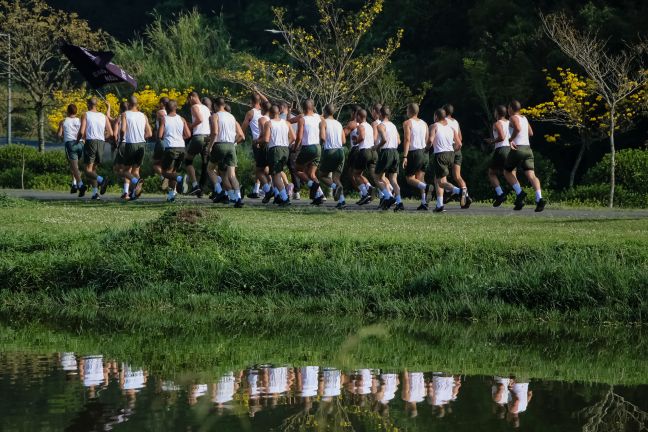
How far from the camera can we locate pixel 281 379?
10617mm

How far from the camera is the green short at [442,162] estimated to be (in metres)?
25.4

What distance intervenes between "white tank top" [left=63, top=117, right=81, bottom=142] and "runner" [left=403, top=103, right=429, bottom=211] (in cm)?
733

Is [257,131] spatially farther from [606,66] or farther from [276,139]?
[606,66]

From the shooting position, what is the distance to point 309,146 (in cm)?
2670

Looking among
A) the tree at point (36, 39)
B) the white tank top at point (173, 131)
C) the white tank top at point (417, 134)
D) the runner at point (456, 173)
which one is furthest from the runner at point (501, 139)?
the tree at point (36, 39)

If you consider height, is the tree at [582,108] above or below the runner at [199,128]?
above

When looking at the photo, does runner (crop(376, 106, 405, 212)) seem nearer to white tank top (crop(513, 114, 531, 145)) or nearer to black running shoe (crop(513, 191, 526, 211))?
black running shoe (crop(513, 191, 526, 211))

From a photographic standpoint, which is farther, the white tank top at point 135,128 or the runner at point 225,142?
the white tank top at point 135,128

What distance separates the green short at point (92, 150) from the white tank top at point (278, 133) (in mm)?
4233

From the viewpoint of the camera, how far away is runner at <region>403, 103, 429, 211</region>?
25.5m

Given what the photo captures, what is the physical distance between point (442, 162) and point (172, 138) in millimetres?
5351

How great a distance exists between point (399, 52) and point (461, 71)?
463cm

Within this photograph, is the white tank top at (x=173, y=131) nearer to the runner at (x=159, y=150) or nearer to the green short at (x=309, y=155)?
the runner at (x=159, y=150)

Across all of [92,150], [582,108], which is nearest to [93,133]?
[92,150]
